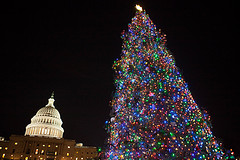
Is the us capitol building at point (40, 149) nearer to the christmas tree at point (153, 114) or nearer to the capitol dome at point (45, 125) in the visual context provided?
the capitol dome at point (45, 125)

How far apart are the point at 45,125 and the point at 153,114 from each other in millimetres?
70521

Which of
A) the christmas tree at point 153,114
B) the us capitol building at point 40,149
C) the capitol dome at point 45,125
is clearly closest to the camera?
the christmas tree at point 153,114

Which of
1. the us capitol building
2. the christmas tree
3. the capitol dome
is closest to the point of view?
the christmas tree

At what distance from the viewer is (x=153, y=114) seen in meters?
11.1

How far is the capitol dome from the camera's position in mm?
72738

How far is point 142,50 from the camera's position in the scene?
46.2 feet

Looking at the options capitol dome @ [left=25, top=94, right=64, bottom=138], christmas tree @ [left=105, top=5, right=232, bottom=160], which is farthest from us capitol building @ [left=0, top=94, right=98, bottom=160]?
christmas tree @ [left=105, top=5, right=232, bottom=160]

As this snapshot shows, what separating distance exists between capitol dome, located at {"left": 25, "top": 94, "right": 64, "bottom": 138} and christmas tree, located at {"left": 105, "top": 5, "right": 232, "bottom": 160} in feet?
219

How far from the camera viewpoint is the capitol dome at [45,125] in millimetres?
72738

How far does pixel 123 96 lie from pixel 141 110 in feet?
6.74

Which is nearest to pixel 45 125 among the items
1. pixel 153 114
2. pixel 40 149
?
pixel 40 149

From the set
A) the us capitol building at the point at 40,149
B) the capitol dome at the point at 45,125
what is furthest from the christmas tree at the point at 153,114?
the capitol dome at the point at 45,125

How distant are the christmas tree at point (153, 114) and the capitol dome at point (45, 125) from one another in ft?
219

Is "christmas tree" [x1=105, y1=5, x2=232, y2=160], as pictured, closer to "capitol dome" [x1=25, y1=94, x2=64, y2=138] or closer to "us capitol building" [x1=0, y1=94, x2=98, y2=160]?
"us capitol building" [x1=0, y1=94, x2=98, y2=160]
